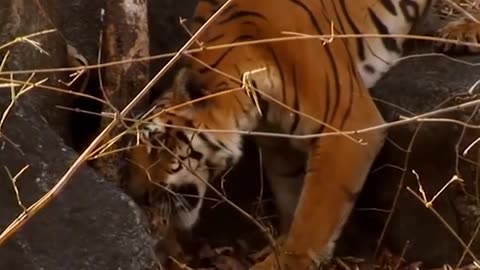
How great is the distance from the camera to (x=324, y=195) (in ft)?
12.7

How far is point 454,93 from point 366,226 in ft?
1.85

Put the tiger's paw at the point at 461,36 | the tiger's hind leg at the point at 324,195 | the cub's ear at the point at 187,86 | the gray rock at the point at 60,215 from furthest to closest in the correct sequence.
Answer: the tiger's paw at the point at 461,36
the tiger's hind leg at the point at 324,195
the cub's ear at the point at 187,86
the gray rock at the point at 60,215

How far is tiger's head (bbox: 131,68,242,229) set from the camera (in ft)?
12.1

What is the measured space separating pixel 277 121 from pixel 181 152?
31cm

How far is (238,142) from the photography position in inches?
155

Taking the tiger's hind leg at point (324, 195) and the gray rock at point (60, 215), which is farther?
the tiger's hind leg at point (324, 195)

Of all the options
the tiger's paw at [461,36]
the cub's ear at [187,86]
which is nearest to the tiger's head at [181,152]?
the cub's ear at [187,86]

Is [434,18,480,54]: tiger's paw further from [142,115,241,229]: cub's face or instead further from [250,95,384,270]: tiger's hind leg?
[142,115,241,229]: cub's face

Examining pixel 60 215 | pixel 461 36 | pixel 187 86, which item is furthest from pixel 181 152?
pixel 461 36

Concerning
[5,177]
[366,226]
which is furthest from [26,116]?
[366,226]

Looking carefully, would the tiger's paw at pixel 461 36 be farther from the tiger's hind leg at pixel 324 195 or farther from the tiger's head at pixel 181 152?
the tiger's head at pixel 181 152

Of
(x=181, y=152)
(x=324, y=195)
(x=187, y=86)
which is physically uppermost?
(x=187, y=86)

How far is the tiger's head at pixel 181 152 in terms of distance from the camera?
12.1 ft

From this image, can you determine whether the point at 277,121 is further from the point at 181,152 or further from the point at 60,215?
the point at 60,215
